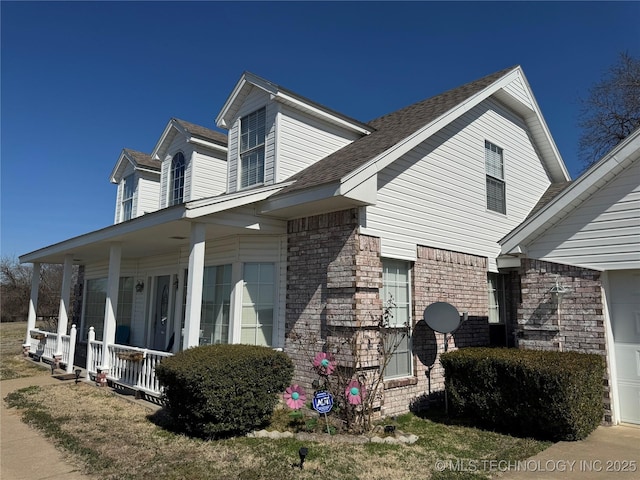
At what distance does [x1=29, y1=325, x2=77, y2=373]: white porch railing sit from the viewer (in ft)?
37.4

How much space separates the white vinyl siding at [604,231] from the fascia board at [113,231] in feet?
21.4

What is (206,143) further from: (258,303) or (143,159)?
(258,303)

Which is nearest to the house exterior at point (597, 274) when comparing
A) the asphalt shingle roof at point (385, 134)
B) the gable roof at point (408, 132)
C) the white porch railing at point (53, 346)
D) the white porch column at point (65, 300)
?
the gable roof at point (408, 132)

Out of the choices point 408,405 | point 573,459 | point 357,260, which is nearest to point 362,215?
point 357,260

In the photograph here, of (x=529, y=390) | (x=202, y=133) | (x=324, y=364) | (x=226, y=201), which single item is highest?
(x=202, y=133)

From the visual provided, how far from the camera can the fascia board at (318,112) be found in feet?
30.5

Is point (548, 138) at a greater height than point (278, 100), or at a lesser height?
greater

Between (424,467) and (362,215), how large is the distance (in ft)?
12.7

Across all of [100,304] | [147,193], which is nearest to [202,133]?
[147,193]

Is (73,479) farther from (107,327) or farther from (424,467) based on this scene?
(107,327)

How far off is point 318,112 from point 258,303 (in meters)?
4.51

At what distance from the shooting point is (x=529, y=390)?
20.7 feet

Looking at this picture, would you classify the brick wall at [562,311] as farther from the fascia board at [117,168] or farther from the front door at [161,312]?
the fascia board at [117,168]

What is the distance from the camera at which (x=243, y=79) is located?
10109mm
